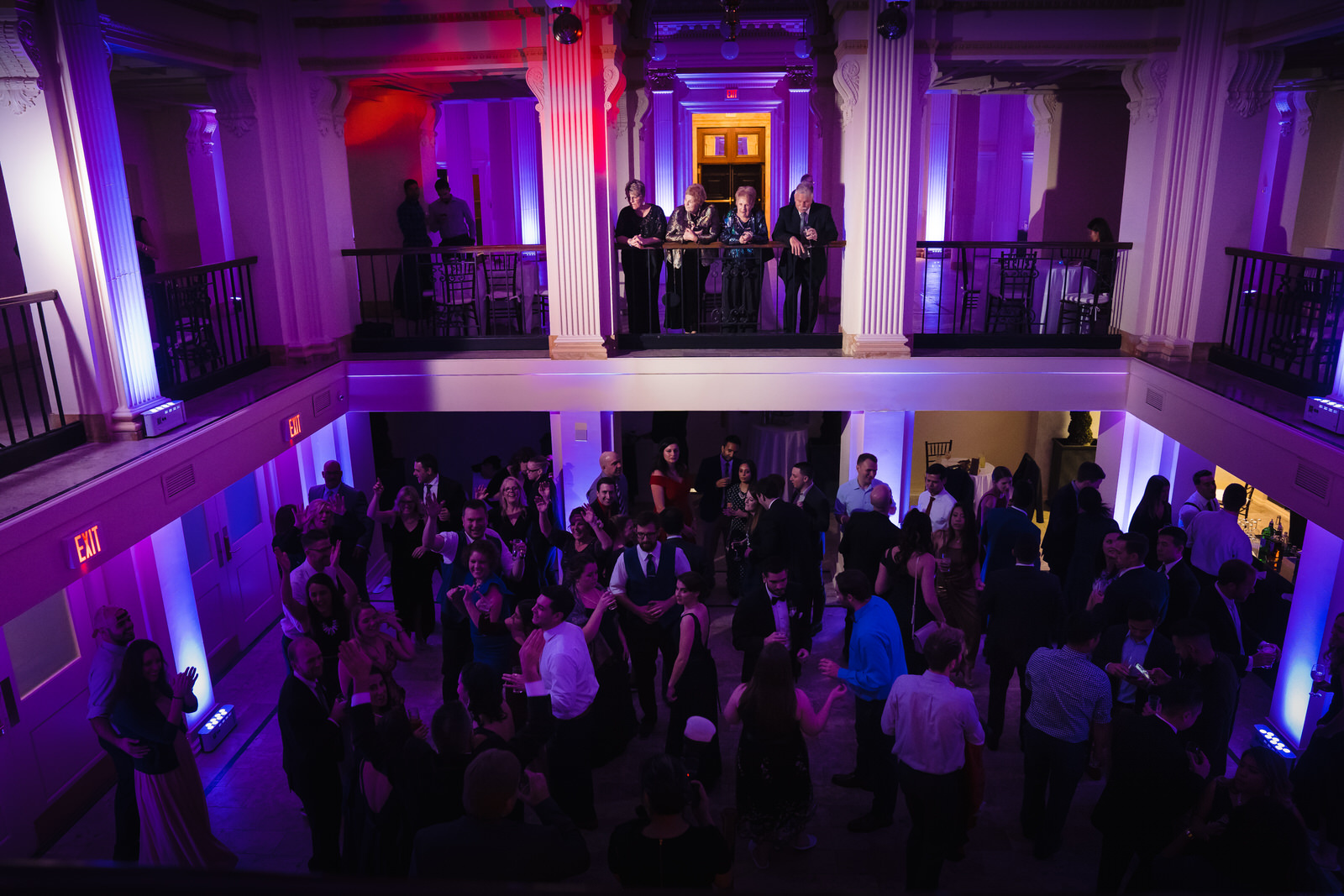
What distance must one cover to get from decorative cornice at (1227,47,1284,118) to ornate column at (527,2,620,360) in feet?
18.8

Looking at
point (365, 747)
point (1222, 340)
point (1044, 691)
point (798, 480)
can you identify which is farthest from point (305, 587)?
point (1222, 340)

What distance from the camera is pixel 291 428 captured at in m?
7.77

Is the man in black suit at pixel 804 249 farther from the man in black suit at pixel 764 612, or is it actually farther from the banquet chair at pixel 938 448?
the man in black suit at pixel 764 612

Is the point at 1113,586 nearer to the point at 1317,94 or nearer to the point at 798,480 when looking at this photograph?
the point at 798,480

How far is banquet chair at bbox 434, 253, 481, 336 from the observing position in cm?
965

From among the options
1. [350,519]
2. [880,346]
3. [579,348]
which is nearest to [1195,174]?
[880,346]

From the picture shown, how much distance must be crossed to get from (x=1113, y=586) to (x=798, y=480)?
2.39m

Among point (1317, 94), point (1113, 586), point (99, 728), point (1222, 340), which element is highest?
point (1317, 94)

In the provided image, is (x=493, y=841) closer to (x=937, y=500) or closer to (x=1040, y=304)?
(x=937, y=500)

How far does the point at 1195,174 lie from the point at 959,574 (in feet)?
16.3

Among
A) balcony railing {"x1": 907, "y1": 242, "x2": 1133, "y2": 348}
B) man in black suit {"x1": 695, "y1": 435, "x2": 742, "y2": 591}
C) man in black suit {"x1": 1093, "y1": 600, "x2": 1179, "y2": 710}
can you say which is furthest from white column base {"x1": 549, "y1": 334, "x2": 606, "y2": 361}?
man in black suit {"x1": 1093, "y1": 600, "x2": 1179, "y2": 710}

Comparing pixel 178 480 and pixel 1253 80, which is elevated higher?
pixel 1253 80

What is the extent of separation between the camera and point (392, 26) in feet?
27.9

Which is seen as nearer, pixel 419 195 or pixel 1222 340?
pixel 1222 340
